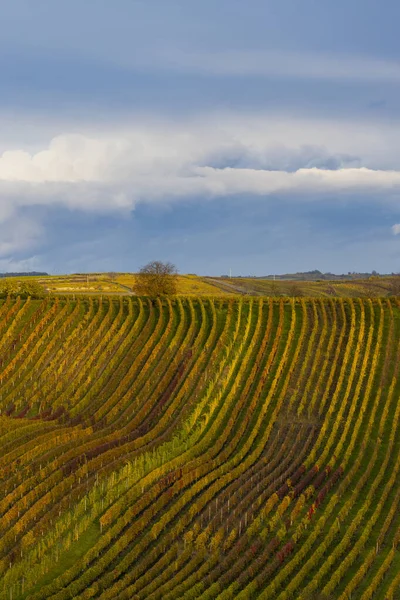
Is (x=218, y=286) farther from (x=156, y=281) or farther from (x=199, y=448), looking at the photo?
(x=199, y=448)

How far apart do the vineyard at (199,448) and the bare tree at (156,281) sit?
4.21 m

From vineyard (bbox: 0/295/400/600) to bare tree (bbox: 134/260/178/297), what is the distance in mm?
4208

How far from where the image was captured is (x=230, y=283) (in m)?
145

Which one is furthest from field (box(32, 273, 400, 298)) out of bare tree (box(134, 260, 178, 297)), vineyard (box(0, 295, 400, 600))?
vineyard (box(0, 295, 400, 600))

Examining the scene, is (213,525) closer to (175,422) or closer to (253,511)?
(253,511)

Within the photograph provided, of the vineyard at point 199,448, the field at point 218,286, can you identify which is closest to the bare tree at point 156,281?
the vineyard at point 199,448

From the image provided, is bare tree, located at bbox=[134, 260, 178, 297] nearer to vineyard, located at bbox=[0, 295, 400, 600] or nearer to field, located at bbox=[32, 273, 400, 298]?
vineyard, located at bbox=[0, 295, 400, 600]

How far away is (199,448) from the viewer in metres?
36.2

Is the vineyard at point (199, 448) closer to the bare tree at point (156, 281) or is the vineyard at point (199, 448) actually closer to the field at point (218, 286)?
the bare tree at point (156, 281)

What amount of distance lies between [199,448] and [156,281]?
Result: 31997 millimetres

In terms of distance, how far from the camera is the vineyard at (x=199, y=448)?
79.6 ft

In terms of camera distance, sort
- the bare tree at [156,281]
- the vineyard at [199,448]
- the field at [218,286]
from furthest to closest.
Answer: the field at [218,286], the bare tree at [156,281], the vineyard at [199,448]

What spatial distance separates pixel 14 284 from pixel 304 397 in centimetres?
3545

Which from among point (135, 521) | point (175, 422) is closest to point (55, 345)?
point (175, 422)
